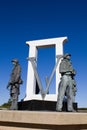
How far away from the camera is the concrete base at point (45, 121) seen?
3.55 m

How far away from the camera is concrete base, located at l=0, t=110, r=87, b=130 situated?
11.6 ft

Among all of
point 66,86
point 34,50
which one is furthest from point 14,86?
point 34,50

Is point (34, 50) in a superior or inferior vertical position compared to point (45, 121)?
superior

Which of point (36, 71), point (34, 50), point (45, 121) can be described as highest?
point (34, 50)

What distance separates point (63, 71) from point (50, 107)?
1916 millimetres

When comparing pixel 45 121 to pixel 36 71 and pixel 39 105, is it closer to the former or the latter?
pixel 39 105

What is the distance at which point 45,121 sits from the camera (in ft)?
11.7

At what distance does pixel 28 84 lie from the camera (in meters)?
8.63

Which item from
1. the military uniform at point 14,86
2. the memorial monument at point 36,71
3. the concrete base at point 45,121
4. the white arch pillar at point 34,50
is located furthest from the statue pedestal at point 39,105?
the concrete base at point 45,121

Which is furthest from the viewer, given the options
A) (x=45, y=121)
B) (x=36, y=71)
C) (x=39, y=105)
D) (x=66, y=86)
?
(x=36, y=71)

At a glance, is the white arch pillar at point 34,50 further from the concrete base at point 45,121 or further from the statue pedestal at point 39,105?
the concrete base at point 45,121

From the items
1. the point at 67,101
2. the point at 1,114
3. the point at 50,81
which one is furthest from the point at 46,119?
the point at 50,81

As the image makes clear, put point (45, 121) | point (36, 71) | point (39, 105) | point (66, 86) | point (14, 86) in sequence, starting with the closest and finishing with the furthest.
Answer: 1. point (45, 121)
2. point (66, 86)
3. point (39, 105)
4. point (14, 86)
5. point (36, 71)

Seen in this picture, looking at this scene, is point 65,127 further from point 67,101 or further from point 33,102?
point 33,102
